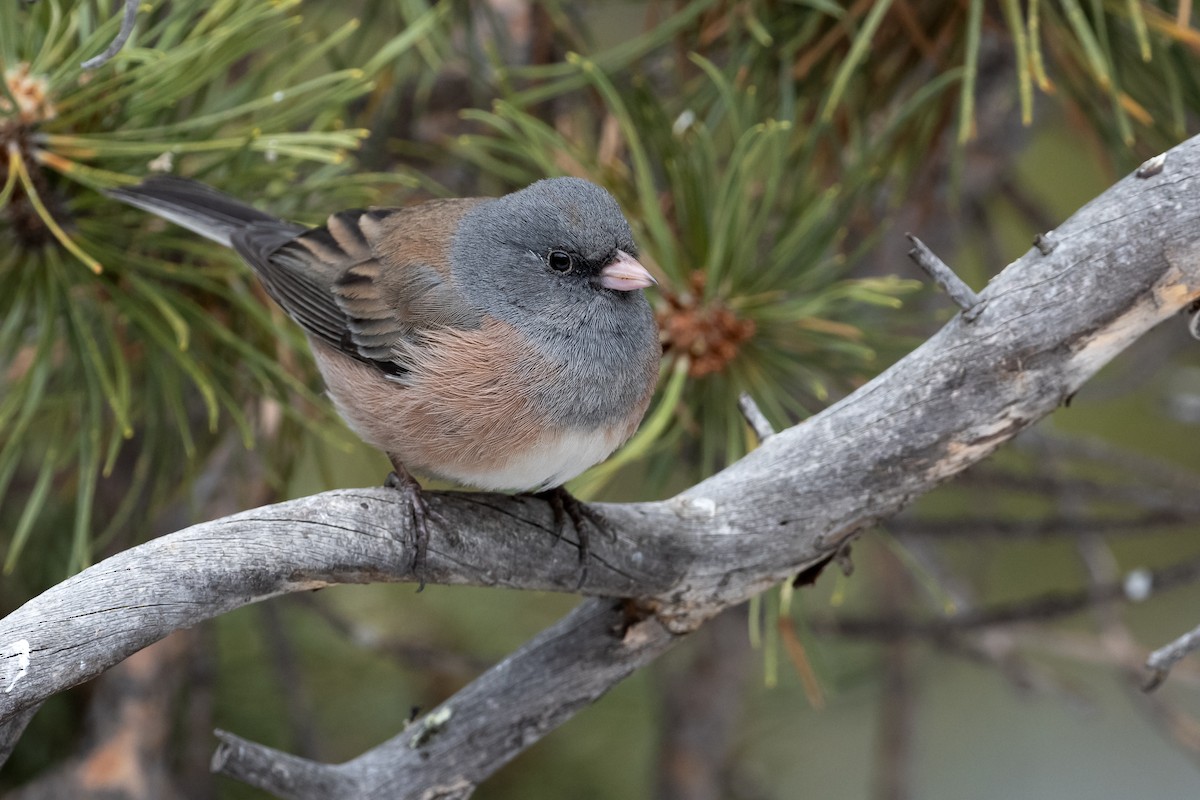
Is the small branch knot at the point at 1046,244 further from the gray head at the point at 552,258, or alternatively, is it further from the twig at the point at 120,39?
the twig at the point at 120,39

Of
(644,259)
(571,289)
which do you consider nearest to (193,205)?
(571,289)

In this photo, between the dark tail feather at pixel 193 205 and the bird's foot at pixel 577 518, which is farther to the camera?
the dark tail feather at pixel 193 205

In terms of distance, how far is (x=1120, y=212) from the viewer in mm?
1338

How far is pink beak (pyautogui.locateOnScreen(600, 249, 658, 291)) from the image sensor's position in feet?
5.26

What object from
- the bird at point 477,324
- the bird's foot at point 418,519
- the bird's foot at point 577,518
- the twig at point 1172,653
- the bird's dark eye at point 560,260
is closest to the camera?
the twig at point 1172,653

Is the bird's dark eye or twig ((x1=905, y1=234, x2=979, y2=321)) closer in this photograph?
twig ((x1=905, y1=234, x2=979, y2=321))

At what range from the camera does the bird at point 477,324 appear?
5.14ft

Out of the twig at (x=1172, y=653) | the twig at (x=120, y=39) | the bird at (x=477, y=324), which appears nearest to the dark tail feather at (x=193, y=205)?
the bird at (x=477, y=324)

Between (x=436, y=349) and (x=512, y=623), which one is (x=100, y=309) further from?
(x=512, y=623)

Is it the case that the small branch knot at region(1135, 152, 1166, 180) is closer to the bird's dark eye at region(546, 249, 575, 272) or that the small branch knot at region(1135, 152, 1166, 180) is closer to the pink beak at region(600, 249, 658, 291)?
the pink beak at region(600, 249, 658, 291)

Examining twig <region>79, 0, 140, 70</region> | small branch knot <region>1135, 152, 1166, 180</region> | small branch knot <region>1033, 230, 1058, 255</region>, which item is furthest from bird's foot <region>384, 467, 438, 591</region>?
small branch knot <region>1135, 152, 1166, 180</region>

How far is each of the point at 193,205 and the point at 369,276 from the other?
29 cm

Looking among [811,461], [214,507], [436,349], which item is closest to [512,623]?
[214,507]

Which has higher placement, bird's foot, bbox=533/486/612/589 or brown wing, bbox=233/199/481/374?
brown wing, bbox=233/199/481/374
